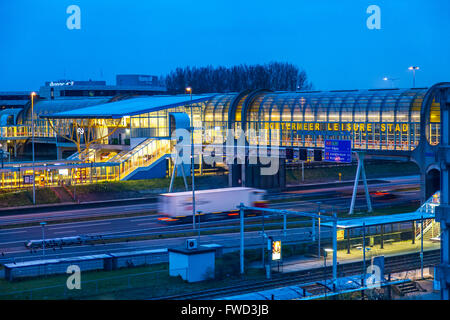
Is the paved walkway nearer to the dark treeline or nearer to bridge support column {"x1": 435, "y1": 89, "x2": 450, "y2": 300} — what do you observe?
bridge support column {"x1": 435, "y1": 89, "x2": 450, "y2": 300}

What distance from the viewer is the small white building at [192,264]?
32469 mm

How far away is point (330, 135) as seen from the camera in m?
63.6

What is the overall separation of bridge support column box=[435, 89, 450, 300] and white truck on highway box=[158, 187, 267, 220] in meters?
29.9

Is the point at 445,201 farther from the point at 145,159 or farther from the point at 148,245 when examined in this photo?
the point at 145,159

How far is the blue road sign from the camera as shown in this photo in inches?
2119

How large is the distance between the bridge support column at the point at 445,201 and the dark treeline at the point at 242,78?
12850 centimetres

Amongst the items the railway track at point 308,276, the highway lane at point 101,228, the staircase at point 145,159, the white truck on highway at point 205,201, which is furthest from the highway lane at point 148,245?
the staircase at point 145,159

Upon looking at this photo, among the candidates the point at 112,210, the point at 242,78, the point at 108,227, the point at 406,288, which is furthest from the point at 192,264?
the point at 242,78

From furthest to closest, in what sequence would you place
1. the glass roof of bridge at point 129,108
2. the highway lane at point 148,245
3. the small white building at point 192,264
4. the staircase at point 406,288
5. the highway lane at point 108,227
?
the glass roof of bridge at point 129,108 < the highway lane at point 108,227 < the highway lane at point 148,245 < the small white building at point 192,264 < the staircase at point 406,288

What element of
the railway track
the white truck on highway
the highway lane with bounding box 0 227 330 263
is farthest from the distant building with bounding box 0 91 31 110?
the railway track

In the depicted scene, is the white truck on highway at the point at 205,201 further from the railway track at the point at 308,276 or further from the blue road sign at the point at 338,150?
the railway track at the point at 308,276

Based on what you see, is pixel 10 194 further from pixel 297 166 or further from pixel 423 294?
pixel 423 294

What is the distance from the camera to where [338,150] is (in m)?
54.7

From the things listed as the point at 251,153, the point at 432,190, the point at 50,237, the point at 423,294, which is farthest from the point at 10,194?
the point at 423,294
